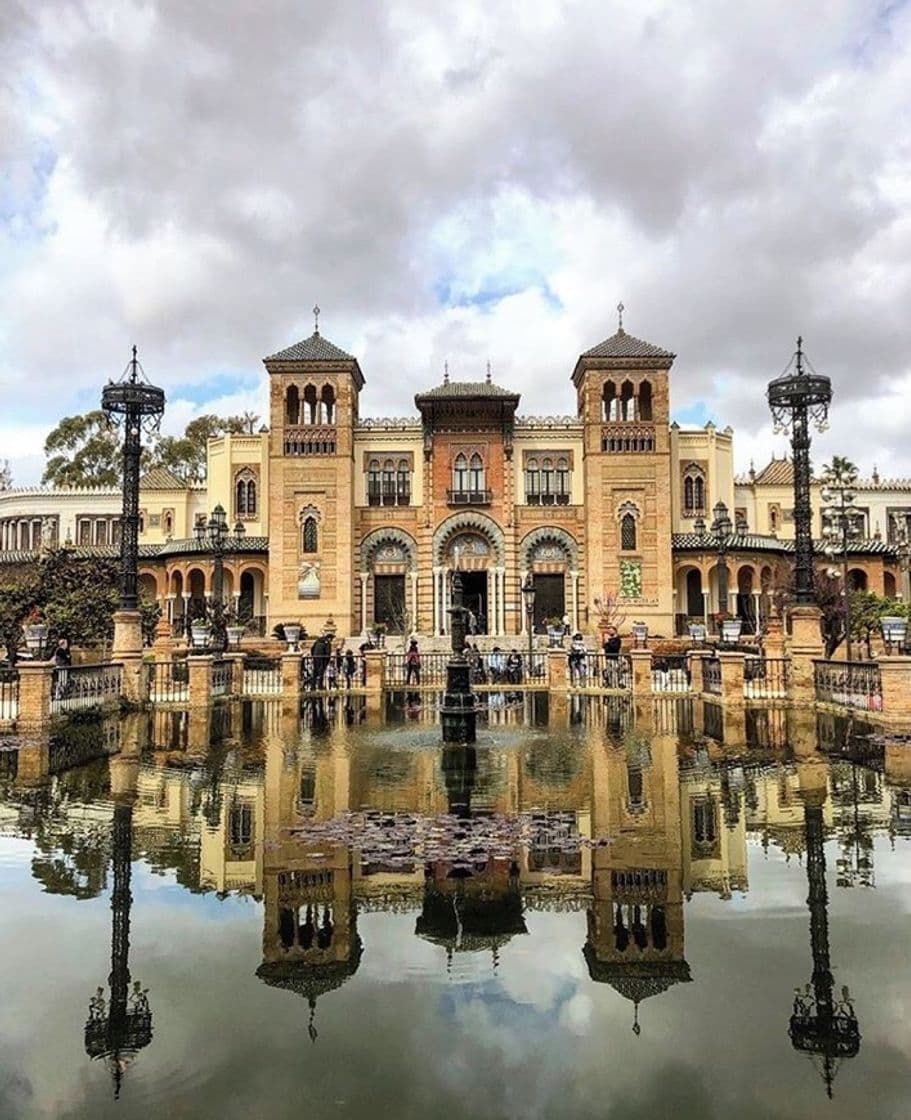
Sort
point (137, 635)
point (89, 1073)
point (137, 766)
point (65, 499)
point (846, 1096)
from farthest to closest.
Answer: point (65, 499)
point (137, 635)
point (137, 766)
point (89, 1073)
point (846, 1096)

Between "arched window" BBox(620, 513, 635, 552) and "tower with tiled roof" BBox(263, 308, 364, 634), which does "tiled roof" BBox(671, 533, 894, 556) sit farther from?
"tower with tiled roof" BBox(263, 308, 364, 634)

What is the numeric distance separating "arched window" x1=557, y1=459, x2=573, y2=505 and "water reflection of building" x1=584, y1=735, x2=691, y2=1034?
35.0 metres

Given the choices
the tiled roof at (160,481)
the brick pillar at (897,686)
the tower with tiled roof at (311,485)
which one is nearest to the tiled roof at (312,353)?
the tower with tiled roof at (311,485)

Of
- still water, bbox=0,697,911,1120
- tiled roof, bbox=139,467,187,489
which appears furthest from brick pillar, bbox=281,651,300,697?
tiled roof, bbox=139,467,187,489

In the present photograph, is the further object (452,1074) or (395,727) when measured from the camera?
(395,727)

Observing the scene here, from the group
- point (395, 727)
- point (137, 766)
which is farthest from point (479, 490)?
point (137, 766)

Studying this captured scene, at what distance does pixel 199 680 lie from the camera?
67.9 feet

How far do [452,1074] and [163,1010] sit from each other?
162 centimetres

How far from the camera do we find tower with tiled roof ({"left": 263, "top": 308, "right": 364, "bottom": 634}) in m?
43.6

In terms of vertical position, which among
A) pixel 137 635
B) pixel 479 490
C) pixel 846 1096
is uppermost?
pixel 479 490

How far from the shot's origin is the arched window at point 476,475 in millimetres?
45281

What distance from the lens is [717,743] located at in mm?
14500

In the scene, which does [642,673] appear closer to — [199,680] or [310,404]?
[199,680]

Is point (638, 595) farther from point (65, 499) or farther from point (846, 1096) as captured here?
point (846, 1096)
